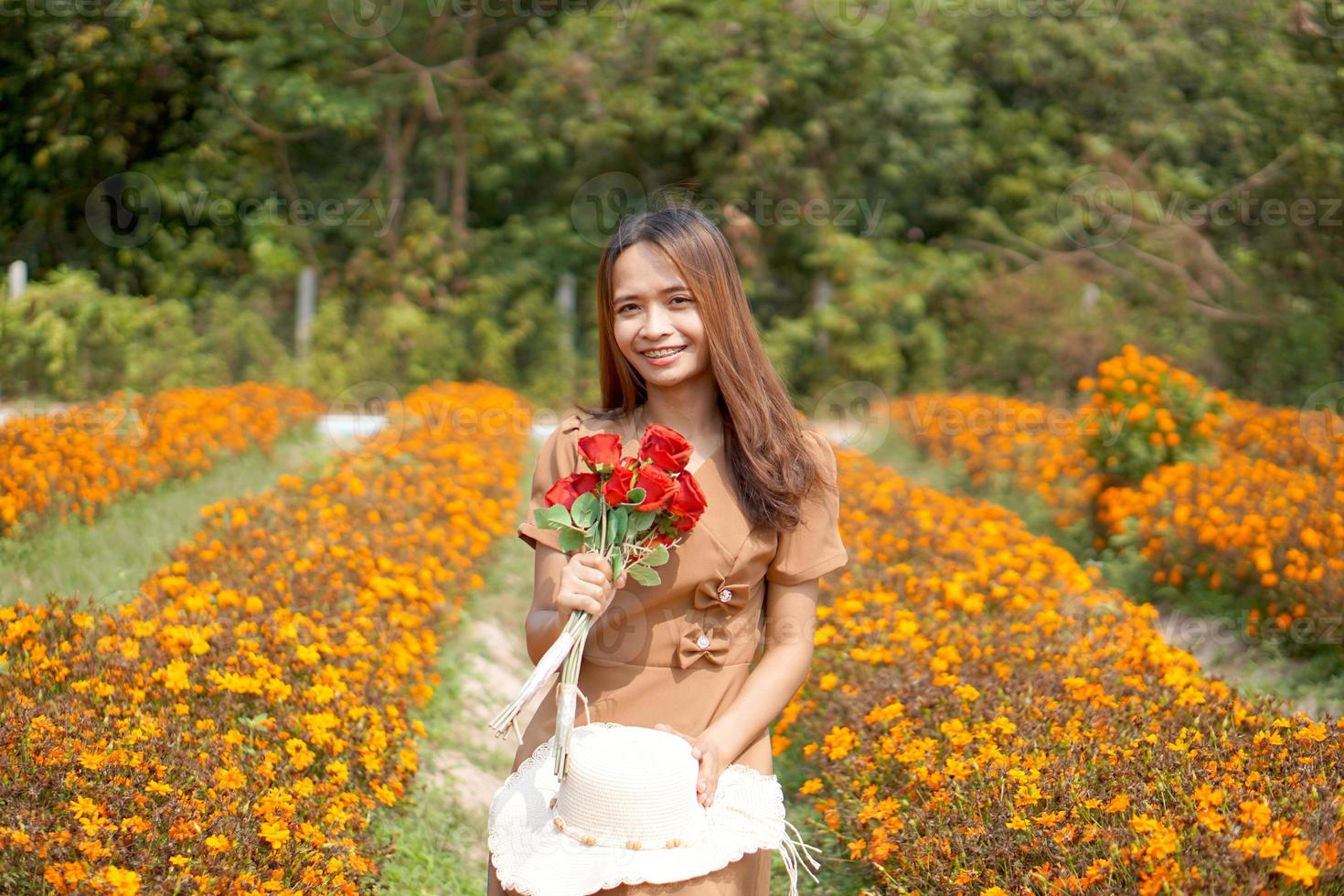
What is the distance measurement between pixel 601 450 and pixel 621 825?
1.63 feet

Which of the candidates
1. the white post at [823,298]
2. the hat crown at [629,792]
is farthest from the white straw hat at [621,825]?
the white post at [823,298]

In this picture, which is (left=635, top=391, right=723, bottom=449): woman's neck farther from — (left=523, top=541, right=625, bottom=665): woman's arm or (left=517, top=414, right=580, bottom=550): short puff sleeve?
(left=523, top=541, right=625, bottom=665): woman's arm

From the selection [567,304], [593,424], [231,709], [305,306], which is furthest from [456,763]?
[567,304]

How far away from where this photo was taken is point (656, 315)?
1.82 m

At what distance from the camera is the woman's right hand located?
1.59m

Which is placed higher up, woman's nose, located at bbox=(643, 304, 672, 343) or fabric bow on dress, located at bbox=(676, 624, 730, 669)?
woman's nose, located at bbox=(643, 304, 672, 343)

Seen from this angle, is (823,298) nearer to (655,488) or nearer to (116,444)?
(116,444)

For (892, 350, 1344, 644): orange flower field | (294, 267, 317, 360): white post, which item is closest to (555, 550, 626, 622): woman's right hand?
(892, 350, 1344, 644): orange flower field

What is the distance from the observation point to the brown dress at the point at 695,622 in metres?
1.77

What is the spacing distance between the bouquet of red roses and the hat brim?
0.10 metres

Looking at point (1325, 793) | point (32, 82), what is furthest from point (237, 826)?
point (32, 82)

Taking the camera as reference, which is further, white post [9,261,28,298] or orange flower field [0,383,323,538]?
white post [9,261,28,298]

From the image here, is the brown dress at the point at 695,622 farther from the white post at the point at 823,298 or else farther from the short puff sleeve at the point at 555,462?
the white post at the point at 823,298

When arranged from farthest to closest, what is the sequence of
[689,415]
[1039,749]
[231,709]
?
[231,709] → [1039,749] → [689,415]
